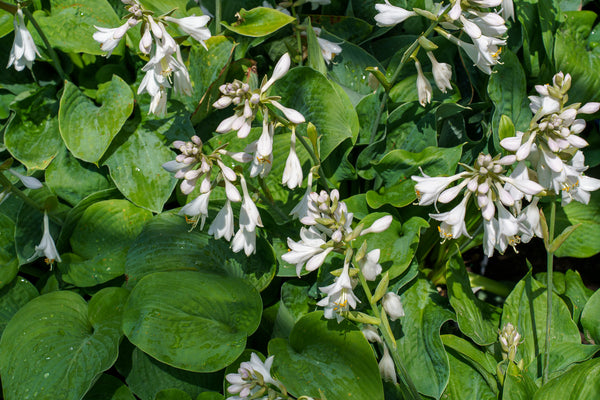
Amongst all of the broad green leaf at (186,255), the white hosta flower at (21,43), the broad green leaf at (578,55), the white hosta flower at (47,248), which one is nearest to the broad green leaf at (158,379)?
the broad green leaf at (186,255)

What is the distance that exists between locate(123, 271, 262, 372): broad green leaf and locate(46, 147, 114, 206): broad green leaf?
970 mm

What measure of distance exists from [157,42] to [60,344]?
58.6 inches

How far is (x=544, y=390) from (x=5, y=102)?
3.45m

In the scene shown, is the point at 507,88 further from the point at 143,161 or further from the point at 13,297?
the point at 13,297

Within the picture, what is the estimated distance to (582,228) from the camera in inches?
112

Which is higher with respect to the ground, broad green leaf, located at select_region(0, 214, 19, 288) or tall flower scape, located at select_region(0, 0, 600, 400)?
tall flower scape, located at select_region(0, 0, 600, 400)

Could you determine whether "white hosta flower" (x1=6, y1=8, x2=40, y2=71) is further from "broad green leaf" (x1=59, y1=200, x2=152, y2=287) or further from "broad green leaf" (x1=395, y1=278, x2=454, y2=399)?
"broad green leaf" (x1=395, y1=278, x2=454, y2=399)

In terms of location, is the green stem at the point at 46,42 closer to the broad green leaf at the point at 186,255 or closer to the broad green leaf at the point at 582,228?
the broad green leaf at the point at 186,255

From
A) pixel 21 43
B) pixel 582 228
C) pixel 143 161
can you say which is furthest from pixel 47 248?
pixel 582 228

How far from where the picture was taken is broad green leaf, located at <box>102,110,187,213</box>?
2.66 meters

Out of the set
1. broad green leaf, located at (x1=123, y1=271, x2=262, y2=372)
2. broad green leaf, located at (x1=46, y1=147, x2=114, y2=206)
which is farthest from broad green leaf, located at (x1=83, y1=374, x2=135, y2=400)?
broad green leaf, located at (x1=46, y1=147, x2=114, y2=206)

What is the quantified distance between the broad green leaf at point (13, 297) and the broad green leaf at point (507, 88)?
107 inches

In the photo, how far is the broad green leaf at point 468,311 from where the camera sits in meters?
2.30

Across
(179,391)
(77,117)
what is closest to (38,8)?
(77,117)
